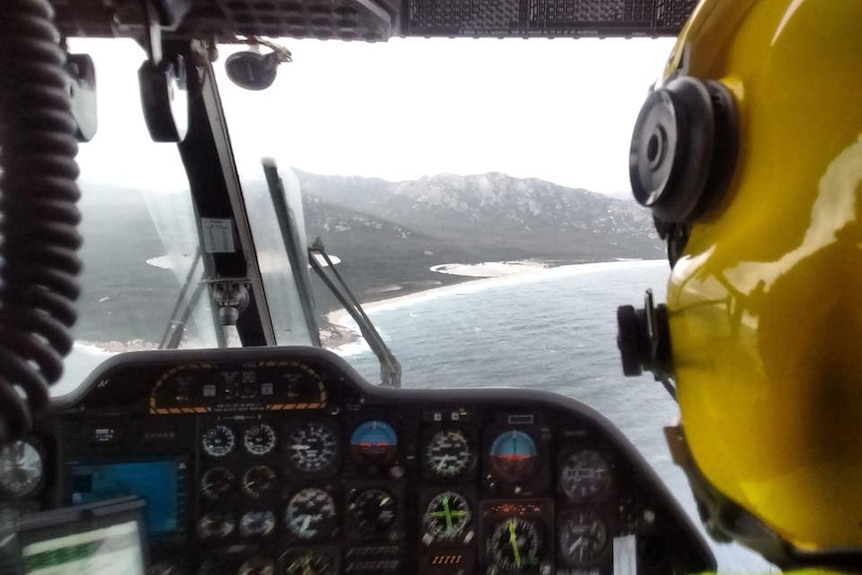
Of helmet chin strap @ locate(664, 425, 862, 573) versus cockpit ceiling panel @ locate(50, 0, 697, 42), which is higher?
cockpit ceiling panel @ locate(50, 0, 697, 42)

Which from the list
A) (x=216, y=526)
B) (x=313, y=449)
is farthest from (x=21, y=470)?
(x=313, y=449)

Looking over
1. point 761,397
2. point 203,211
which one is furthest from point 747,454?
point 203,211

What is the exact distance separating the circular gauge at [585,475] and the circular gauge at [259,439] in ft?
2.62

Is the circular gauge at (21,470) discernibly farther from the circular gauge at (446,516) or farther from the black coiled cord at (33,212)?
the black coiled cord at (33,212)

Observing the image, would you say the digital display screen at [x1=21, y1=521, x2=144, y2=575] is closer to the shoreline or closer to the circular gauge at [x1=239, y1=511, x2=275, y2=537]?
the circular gauge at [x1=239, y1=511, x2=275, y2=537]

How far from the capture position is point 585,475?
1.90 metres

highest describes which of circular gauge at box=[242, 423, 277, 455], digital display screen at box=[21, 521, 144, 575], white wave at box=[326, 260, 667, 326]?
white wave at box=[326, 260, 667, 326]

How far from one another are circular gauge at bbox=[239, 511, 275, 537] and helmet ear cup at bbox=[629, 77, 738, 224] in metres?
1.46

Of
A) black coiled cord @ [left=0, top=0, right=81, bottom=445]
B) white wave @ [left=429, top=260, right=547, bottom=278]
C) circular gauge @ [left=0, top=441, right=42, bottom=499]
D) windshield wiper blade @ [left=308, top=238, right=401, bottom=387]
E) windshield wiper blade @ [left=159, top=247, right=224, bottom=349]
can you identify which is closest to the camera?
black coiled cord @ [left=0, top=0, right=81, bottom=445]

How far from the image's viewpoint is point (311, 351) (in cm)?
181

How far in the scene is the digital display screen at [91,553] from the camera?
1.43 m

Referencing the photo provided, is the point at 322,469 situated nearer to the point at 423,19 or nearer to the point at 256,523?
the point at 256,523

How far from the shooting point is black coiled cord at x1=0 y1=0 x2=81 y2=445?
802 millimetres

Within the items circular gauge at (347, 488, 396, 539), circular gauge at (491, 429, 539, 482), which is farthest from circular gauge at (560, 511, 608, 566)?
circular gauge at (347, 488, 396, 539)
